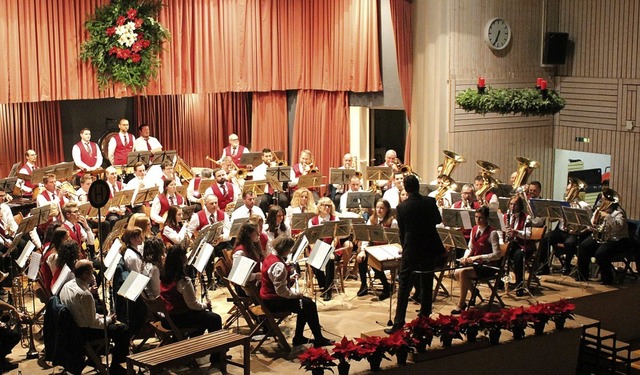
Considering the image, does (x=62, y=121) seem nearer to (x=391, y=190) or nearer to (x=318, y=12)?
→ (x=318, y=12)

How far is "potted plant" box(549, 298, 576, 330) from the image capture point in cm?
943

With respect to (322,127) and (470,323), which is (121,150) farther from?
(470,323)

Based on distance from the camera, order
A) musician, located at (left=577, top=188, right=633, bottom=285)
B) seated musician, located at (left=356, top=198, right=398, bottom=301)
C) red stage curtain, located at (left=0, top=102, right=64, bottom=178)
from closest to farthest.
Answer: seated musician, located at (left=356, top=198, right=398, bottom=301) → musician, located at (left=577, top=188, right=633, bottom=285) → red stage curtain, located at (left=0, top=102, right=64, bottom=178)

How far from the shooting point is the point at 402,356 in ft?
27.9

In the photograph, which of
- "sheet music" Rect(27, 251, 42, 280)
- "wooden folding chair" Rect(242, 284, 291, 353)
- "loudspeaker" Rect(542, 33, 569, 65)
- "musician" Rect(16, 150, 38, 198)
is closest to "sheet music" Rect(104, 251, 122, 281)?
"sheet music" Rect(27, 251, 42, 280)

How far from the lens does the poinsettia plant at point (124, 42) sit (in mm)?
15656

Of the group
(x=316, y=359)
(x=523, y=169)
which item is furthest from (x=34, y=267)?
(x=523, y=169)

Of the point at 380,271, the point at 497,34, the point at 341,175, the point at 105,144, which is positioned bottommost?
the point at 380,271

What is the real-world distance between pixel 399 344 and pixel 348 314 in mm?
2195

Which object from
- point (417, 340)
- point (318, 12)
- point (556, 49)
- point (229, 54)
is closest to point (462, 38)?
point (556, 49)

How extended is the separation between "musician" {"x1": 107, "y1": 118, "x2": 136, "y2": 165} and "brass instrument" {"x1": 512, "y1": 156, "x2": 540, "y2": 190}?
710cm

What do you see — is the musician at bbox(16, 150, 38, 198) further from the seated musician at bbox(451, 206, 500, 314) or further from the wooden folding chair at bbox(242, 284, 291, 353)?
the seated musician at bbox(451, 206, 500, 314)

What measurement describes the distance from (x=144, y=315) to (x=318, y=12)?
30.3 ft

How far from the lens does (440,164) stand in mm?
14898
